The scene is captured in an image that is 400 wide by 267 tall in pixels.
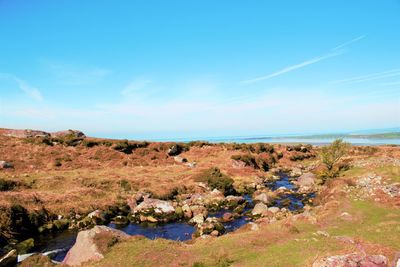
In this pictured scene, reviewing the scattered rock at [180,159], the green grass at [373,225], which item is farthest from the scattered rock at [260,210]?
the scattered rock at [180,159]

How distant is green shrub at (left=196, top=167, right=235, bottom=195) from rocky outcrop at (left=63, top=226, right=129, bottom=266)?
83.8ft

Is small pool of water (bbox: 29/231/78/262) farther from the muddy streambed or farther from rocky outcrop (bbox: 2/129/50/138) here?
rocky outcrop (bbox: 2/129/50/138)

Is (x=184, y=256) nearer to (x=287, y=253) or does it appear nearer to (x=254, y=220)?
(x=287, y=253)

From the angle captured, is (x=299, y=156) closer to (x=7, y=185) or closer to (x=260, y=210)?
(x=260, y=210)

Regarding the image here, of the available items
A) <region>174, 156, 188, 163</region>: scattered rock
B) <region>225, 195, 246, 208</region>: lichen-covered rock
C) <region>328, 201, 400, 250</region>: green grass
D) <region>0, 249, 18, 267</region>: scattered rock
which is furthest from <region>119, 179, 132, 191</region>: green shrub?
<region>328, 201, 400, 250</region>: green grass

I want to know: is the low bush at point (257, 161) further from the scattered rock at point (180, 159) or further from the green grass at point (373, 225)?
the green grass at point (373, 225)

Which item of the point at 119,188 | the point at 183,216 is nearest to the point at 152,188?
the point at 119,188

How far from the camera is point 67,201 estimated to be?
33531 mm

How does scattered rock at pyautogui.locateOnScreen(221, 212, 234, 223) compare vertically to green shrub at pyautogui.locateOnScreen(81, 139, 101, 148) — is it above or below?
below

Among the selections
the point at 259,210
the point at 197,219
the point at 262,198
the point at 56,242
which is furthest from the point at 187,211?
the point at 56,242

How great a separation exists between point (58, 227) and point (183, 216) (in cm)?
1318

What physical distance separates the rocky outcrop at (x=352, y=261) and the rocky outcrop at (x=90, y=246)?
12126 millimetres

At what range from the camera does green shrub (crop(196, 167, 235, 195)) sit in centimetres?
4281

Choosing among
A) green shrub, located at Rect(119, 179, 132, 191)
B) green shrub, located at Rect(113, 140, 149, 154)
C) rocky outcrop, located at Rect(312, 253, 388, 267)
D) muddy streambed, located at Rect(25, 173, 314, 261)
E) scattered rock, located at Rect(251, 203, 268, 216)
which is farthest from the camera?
green shrub, located at Rect(113, 140, 149, 154)
